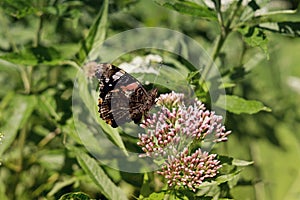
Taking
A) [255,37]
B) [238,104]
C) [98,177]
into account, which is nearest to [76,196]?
[98,177]

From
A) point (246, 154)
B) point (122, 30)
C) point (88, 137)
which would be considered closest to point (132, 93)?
point (88, 137)

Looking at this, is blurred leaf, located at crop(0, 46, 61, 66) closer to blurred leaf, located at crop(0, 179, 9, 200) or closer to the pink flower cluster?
blurred leaf, located at crop(0, 179, 9, 200)

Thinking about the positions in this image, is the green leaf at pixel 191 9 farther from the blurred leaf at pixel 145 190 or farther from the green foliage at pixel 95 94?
the blurred leaf at pixel 145 190

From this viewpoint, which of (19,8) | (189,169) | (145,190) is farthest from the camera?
(19,8)

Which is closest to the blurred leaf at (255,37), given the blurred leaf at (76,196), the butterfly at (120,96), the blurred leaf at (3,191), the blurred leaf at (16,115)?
the butterfly at (120,96)

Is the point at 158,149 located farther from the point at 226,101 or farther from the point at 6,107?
the point at 6,107

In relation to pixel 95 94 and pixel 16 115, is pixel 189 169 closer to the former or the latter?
pixel 95 94

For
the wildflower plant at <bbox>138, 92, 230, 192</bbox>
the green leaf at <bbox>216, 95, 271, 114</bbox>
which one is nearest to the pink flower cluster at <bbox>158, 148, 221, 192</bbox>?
the wildflower plant at <bbox>138, 92, 230, 192</bbox>
